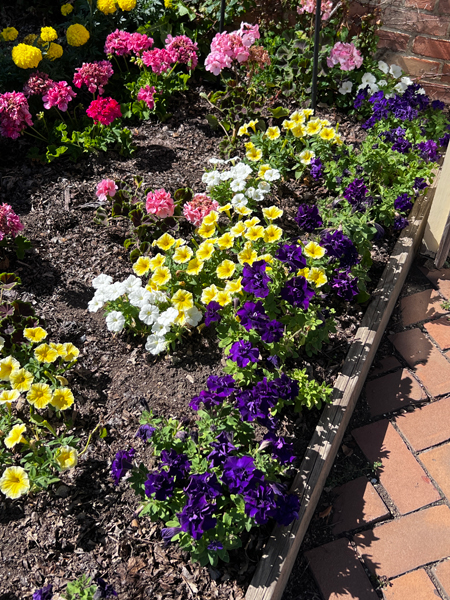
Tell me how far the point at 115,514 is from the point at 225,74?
280 cm

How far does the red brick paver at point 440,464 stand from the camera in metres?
2.27

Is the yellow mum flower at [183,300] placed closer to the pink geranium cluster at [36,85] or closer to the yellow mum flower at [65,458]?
the yellow mum flower at [65,458]

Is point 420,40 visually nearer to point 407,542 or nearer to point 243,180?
point 243,180

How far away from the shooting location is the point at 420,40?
3539 millimetres

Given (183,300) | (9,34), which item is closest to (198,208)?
(183,300)

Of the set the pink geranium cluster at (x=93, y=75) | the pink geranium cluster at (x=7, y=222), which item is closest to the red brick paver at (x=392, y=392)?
the pink geranium cluster at (x=7, y=222)

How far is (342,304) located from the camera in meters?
2.64

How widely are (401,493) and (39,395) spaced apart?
4.89 ft

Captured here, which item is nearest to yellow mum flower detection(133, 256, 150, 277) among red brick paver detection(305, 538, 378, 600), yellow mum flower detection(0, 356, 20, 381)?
yellow mum flower detection(0, 356, 20, 381)

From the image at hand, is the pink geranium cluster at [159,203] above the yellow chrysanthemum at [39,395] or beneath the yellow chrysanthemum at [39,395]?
above

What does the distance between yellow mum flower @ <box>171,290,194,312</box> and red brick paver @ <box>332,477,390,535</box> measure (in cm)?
98

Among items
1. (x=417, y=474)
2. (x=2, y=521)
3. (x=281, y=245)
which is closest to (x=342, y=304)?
(x=281, y=245)

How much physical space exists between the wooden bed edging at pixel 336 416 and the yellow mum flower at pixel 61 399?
87 cm

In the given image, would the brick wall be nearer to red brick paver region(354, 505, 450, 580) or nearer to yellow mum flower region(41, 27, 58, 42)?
yellow mum flower region(41, 27, 58, 42)
